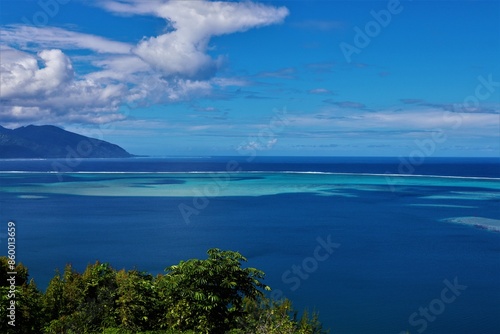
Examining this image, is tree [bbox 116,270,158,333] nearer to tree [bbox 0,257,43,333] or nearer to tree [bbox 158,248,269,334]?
tree [bbox 158,248,269,334]

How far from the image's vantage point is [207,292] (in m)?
13.8

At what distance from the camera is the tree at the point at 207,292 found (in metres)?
13.8

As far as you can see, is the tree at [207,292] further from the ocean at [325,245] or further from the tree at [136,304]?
the ocean at [325,245]

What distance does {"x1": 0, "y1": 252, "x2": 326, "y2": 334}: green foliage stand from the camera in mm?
13742

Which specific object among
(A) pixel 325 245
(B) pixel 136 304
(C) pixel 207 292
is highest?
(C) pixel 207 292

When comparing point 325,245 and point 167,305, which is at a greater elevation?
point 167,305

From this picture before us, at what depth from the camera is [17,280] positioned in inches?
702

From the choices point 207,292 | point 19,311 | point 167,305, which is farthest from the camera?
A: point 167,305

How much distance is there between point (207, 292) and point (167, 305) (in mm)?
1865

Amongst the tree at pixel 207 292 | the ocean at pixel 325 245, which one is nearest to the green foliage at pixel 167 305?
the tree at pixel 207 292

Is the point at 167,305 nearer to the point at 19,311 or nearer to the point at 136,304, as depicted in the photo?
the point at 136,304

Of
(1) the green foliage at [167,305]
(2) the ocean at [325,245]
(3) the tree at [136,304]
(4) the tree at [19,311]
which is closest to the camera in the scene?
(4) the tree at [19,311]

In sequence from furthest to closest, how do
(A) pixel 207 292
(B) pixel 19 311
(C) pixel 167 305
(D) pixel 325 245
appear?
1. (D) pixel 325 245
2. (C) pixel 167 305
3. (A) pixel 207 292
4. (B) pixel 19 311

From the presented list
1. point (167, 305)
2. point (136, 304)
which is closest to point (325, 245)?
point (167, 305)
